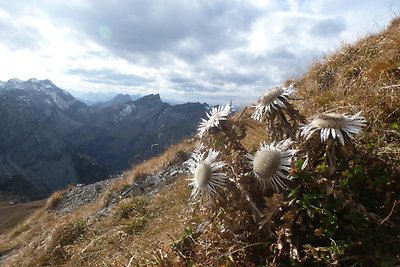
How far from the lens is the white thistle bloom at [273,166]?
3.84m

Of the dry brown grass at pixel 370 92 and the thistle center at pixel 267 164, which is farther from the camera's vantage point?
the dry brown grass at pixel 370 92

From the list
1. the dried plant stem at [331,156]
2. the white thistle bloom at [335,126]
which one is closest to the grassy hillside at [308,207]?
the dried plant stem at [331,156]

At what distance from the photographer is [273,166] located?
Result: 3.87m

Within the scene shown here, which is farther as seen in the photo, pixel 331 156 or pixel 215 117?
pixel 215 117

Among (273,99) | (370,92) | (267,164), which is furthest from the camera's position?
(370,92)

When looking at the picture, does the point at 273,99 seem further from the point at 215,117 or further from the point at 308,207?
the point at 308,207

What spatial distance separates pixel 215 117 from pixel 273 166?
1.07 m

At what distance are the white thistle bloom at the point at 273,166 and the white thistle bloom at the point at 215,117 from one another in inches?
30.6

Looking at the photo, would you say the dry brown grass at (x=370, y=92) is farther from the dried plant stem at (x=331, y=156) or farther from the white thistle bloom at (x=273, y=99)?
the white thistle bloom at (x=273, y=99)

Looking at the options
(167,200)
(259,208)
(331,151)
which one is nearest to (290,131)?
(331,151)

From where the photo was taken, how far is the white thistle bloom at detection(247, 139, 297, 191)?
12.6 ft

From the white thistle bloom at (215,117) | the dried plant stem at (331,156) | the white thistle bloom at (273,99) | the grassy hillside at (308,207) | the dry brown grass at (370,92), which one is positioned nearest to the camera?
the grassy hillside at (308,207)

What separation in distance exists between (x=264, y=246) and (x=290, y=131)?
4.08ft

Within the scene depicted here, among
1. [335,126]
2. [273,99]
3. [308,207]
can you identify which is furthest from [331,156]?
[273,99]
